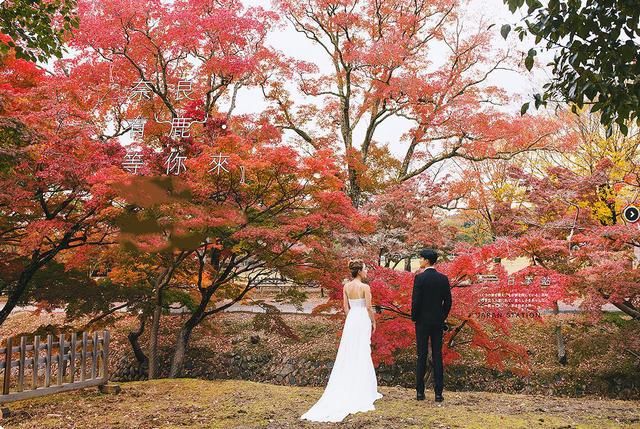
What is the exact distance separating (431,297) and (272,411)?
2.06m

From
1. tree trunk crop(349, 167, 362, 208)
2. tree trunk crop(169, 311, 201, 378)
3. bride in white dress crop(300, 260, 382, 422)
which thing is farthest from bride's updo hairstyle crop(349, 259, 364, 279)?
tree trunk crop(349, 167, 362, 208)

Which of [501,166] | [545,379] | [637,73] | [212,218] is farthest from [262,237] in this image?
[501,166]

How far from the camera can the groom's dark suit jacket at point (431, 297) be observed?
5180 millimetres

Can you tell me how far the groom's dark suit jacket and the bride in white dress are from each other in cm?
65

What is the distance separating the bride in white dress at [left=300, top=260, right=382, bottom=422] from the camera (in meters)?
5.35

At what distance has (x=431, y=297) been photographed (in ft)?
17.0

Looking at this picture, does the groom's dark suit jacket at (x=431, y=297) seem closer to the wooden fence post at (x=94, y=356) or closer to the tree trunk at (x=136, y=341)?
the wooden fence post at (x=94, y=356)

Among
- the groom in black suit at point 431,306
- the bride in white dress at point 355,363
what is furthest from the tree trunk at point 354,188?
the groom in black suit at point 431,306

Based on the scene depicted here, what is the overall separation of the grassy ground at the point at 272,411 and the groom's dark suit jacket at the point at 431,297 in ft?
2.98
